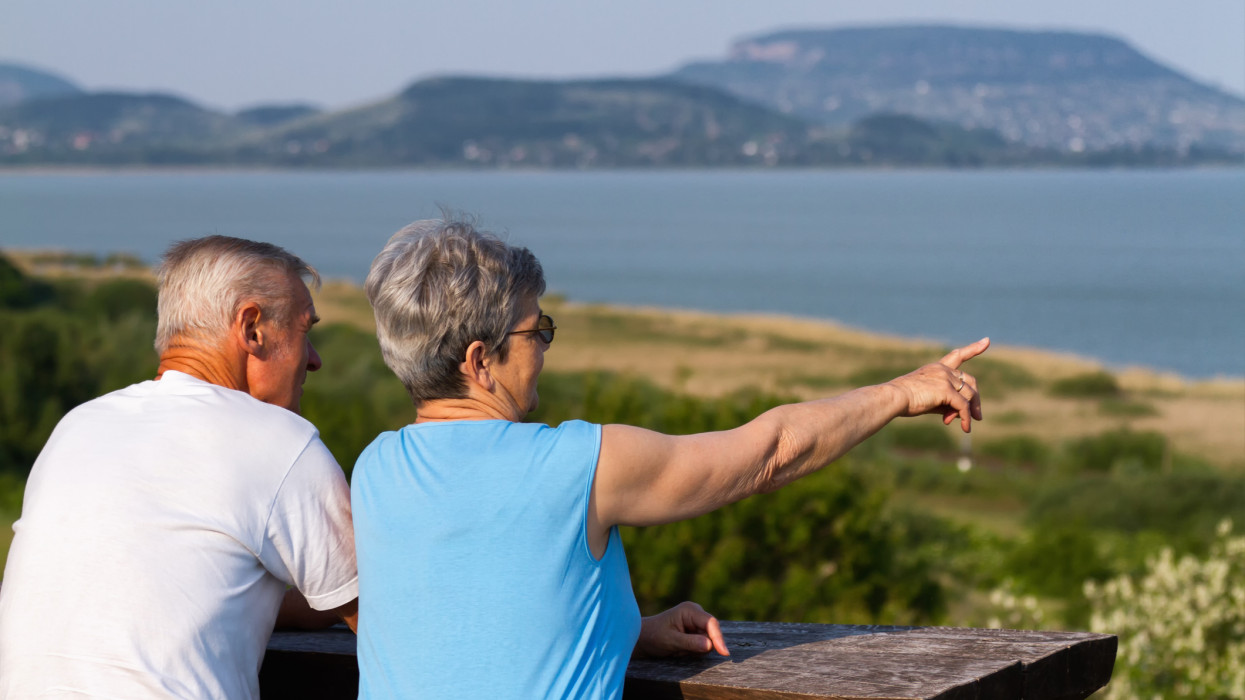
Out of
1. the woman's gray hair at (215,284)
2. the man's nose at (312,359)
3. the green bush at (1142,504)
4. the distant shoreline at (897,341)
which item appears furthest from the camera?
the distant shoreline at (897,341)

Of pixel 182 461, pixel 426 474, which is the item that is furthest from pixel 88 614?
pixel 426 474

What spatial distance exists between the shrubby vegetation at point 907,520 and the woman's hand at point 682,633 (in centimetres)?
561

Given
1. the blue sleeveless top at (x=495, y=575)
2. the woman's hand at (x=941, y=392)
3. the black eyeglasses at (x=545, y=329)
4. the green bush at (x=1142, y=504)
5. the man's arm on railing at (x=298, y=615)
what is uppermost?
the black eyeglasses at (x=545, y=329)

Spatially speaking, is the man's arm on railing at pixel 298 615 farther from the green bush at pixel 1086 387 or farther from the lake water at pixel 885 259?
the green bush at pixel 1086 387

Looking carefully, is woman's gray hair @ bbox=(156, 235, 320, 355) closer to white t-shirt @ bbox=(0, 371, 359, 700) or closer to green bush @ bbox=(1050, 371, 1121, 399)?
white t-shirt @ bbox=(0, 371, 359, 700)

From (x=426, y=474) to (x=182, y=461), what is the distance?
43 centimetres

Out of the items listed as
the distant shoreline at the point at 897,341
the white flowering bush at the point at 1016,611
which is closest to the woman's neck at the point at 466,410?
the white flowering bush at the point at 1016,611

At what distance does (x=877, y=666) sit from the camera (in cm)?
190

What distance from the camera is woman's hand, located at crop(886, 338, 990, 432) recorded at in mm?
2207

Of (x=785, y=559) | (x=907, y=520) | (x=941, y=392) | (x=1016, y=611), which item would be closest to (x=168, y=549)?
(x=941, y=392)

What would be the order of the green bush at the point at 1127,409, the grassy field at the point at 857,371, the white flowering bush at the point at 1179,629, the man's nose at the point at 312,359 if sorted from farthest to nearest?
the green bush at the point at 1127,409 → the grassy field at the point at 857,371 → the white flowering bush at the point at 1179,629 → the man's nose at the point at 312,359

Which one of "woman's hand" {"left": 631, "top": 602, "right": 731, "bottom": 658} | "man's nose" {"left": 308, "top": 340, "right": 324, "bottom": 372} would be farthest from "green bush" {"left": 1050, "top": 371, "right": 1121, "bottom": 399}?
"woman's hand" {"left": 631, "top": 602, "right": 731, "bottom": 658}

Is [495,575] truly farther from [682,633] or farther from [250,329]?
[250,329]

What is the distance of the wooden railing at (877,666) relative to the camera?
1793 mm
